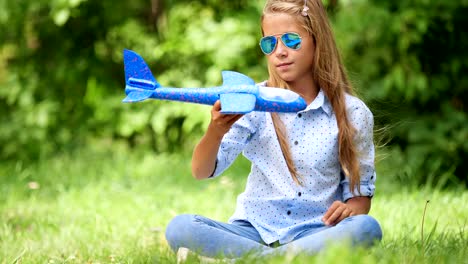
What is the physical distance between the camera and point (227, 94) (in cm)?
238

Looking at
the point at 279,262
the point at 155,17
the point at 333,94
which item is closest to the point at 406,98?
the point at 155,17

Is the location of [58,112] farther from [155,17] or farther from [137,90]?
[137,90]

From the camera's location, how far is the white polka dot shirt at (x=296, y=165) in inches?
106

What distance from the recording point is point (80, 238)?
10.6 feet

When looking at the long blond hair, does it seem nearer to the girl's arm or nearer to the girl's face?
the girl's face

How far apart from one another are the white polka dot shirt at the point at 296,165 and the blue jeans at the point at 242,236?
0.07m

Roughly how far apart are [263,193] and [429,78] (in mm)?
3251

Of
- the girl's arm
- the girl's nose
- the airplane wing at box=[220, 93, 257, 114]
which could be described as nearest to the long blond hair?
the girl's nose

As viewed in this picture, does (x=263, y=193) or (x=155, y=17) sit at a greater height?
(x=155, y=17)

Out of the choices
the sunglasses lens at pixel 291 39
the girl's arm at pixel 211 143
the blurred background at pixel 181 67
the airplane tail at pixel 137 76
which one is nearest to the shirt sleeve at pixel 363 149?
the sunglasses lens at pixel 291 39

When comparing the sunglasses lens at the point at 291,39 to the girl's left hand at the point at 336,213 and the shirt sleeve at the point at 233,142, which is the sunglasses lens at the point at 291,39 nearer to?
the shirt sleeve at the point at 233,142

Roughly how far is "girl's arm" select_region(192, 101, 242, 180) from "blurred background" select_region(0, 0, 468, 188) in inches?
94.4

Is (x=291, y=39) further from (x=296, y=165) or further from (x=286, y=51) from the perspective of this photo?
(x=296, y=165)

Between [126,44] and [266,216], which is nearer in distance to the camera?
[266,216]
